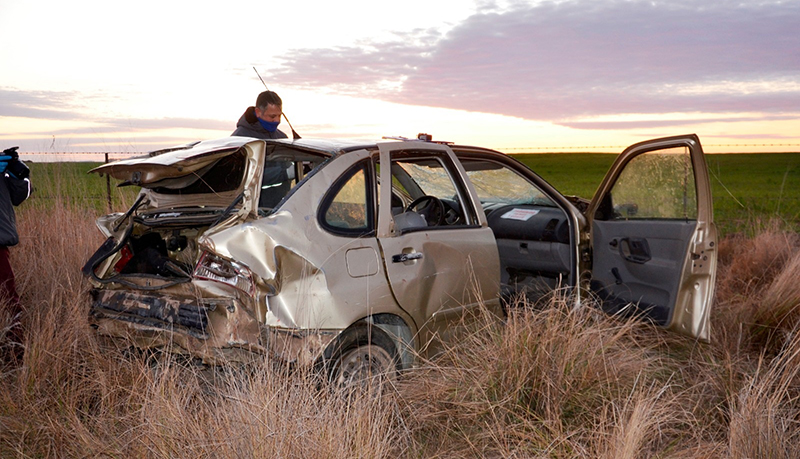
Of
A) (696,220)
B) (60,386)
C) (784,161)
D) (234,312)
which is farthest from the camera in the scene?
(784,161)

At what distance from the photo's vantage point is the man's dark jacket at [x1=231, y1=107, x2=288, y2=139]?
733cm

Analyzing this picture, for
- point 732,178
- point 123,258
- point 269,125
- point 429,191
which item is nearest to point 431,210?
point 429,191

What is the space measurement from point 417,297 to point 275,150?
123 cm

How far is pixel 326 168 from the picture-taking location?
3.89 meters

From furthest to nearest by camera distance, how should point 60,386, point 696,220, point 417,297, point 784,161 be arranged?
point 784,161
point 696,220
point 60,386
point 417,297

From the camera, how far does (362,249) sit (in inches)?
153

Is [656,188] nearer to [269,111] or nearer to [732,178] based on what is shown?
[269,111]

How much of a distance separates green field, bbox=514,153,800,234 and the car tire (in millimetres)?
13161

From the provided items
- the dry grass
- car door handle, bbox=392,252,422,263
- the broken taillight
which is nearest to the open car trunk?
the broken taillight

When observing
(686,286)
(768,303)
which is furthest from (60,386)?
(768,303)

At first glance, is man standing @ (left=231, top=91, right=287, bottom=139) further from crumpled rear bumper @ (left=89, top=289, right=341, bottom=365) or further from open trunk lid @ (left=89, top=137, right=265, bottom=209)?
crumpled rear bumper @ (left=89, top=289, right=341, bottom=365)

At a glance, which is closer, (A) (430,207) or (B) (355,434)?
(B) (355,434)

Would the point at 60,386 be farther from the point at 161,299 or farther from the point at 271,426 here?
the point at 271,426

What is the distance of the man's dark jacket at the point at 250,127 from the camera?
7328mm
